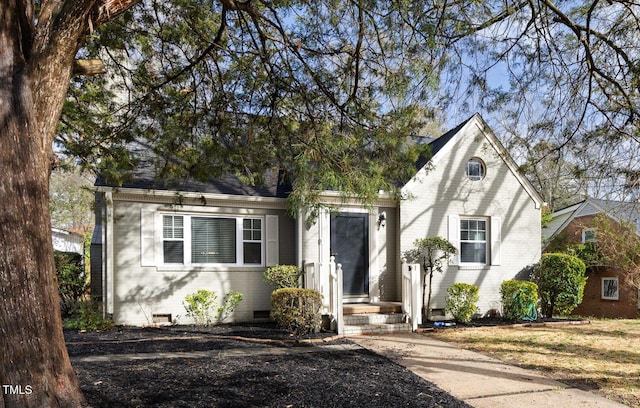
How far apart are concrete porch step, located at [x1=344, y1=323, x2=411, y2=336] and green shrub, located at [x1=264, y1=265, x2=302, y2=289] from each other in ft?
5.11

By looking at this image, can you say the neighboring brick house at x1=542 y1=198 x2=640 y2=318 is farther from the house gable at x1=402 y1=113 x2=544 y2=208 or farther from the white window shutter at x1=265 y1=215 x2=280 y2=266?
the white window shutter at x1=265 y1=215 x2=280 y2=266

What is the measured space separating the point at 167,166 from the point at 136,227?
255 cm

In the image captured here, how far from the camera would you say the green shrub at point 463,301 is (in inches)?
385

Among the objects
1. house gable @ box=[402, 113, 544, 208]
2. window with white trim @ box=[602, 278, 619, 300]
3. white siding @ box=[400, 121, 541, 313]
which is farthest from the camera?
window with white trim @ box=[602, 278, 619, 300]

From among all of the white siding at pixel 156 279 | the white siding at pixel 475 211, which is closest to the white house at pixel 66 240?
the white siding at pixel 156 279

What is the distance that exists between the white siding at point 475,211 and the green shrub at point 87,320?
21.9 ft

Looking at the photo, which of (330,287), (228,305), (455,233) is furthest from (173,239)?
(455,233)

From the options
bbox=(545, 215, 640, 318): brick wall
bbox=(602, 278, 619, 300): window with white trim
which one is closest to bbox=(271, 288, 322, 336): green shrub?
bbox=(545, 215, 640, 318): brick wall

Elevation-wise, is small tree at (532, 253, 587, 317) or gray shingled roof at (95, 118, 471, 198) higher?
gray shingled roof at (95, 118, 471, 198)

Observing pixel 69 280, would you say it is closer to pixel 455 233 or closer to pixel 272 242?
pixel 272 242

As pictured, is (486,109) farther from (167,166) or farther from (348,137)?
(167,166)

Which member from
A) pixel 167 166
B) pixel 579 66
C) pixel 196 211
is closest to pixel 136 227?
pixel 196 211

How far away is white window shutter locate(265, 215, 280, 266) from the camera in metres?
10.0

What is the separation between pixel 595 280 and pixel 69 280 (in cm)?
1814
